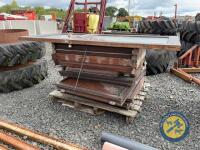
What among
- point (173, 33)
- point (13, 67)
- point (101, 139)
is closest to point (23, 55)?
point (13, 67)

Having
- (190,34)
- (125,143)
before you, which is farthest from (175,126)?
(190,34)

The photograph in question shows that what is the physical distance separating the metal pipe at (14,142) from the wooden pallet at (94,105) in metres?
1.17

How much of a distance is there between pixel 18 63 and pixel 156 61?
3268mm

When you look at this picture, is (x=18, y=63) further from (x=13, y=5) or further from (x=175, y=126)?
(x=13, y=5)

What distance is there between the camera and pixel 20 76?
176 inches

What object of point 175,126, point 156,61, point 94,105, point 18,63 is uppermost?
point 18,63

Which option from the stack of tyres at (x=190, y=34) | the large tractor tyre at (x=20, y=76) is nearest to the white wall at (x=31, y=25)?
the large tractor tyre at (x=20, y=76)

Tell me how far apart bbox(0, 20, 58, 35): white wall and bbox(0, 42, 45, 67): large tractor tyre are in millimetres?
10462

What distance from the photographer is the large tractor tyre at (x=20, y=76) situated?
4371 mm

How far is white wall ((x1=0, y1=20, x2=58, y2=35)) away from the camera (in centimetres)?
1401

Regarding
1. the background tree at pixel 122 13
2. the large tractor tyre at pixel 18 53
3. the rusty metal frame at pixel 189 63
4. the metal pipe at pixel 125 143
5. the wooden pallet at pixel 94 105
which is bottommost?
the metal pipe at pixel 125 143

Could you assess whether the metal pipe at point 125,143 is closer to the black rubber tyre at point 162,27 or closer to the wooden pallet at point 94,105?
the wooden pallet at point 94,105

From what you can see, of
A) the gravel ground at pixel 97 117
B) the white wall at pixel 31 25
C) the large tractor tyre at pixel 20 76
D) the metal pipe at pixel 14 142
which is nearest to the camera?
the metal pipe at pixel 14 142

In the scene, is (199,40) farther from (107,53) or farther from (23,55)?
(23,55)
